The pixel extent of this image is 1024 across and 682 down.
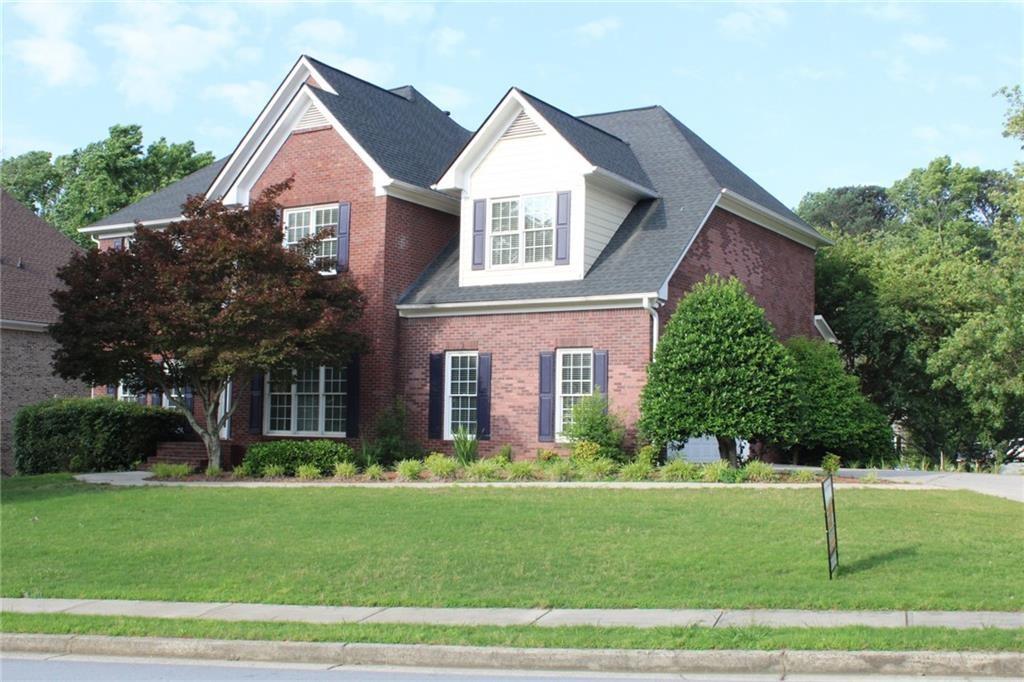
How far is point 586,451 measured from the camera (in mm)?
20281

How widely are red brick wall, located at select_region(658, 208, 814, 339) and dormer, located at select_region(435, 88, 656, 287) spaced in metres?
1.84

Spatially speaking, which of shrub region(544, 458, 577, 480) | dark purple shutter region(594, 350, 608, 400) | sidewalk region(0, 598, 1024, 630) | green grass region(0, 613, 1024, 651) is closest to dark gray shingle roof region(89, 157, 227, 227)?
dark purple shutter region(594, 350, 608, 400)

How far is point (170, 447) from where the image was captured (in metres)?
25.3

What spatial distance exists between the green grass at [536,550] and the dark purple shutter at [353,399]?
6.89m

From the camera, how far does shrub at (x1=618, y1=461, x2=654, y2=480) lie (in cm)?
1875

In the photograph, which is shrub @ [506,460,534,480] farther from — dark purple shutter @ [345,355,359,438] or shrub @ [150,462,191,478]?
shrub @ [150,462,191,478]

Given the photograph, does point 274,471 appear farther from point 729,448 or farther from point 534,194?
point 729,448

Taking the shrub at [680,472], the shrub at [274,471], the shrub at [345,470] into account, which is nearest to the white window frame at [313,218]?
the shrub at [274,471]

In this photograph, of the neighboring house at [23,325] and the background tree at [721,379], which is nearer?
the background tree at [721,379]

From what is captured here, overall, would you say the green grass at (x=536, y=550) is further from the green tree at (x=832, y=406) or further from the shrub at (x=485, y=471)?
the green tree at (x=832, y=406)

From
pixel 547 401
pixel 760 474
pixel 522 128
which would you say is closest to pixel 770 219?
pixel 522 128

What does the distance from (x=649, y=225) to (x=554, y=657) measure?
16202 mm

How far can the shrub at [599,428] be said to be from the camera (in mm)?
20516

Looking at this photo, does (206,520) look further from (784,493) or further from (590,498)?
(784,493)
